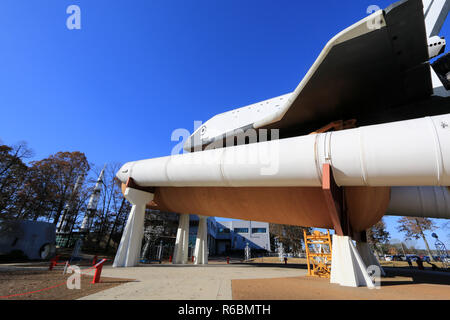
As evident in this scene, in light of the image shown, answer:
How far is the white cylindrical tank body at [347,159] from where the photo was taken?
16.8 feet

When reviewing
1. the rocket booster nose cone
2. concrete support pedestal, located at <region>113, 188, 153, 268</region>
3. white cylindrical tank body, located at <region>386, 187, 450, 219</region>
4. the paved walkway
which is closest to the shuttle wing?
white cylindrical tank body, located at <region>386, 187, 450, 219</region>

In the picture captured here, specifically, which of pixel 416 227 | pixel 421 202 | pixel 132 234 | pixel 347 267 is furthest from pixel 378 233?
pixel 132 234

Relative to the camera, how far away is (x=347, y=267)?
6.20 metres

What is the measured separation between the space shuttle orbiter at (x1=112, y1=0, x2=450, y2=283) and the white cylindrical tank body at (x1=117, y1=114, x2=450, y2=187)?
0.03 meters

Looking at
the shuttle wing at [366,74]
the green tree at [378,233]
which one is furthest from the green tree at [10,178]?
the green tree at [378,233]

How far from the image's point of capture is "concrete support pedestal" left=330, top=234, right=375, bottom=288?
605 centimetres

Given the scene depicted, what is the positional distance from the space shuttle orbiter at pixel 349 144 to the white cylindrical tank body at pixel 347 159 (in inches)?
1.0

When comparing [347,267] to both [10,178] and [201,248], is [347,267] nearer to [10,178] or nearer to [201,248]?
[201,248]

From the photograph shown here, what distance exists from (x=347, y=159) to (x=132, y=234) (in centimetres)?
1236

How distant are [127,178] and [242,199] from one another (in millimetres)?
7387

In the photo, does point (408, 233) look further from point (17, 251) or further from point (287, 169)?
point (17, 251)

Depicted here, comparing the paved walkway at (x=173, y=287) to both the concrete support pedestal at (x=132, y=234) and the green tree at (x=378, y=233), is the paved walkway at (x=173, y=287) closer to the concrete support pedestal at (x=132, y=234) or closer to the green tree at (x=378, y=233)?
the concrete support pedestal at (x=132, y=234)
